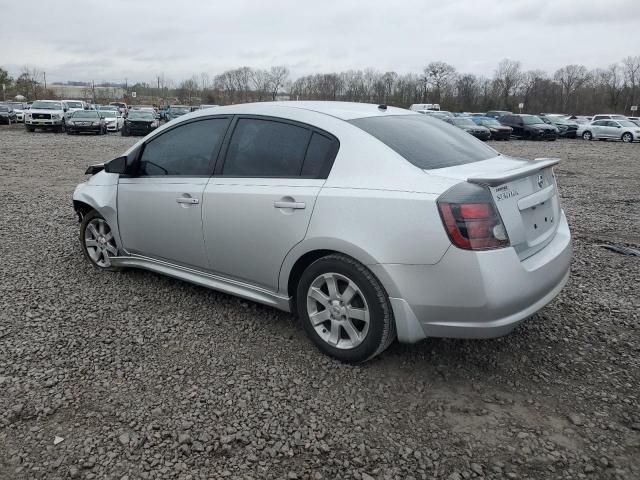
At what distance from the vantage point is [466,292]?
2.84 metres

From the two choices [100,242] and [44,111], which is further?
[44,111]

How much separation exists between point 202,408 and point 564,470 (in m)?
1.91

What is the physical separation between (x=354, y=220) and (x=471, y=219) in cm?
68

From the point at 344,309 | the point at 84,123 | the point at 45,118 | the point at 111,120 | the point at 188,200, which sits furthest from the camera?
the point at 111,120

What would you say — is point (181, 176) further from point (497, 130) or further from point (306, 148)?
point (497, 130)

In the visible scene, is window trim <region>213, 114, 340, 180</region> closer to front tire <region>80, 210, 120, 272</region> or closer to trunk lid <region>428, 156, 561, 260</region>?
trunk lid <region>428, 156, 561, 260</region>

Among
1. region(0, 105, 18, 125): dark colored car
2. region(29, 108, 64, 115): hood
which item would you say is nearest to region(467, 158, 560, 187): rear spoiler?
region(29, 108, 64, 115): hood

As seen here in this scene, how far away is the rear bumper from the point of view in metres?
2.82

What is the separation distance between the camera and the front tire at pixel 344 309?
312 cm

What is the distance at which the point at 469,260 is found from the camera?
9.17 ft

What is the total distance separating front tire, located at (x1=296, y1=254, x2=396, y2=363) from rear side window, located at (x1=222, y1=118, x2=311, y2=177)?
72cm

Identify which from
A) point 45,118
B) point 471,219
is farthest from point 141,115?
point 471,219

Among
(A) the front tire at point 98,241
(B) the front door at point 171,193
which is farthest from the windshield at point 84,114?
(B) the front door at point 171,193

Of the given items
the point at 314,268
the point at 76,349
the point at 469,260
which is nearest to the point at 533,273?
the point at 469,260
